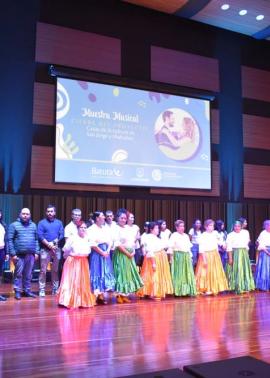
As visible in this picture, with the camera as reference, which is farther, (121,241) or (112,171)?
(112,171)

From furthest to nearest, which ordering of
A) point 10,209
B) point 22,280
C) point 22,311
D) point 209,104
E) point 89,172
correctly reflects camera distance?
point 209,104
point 89,172
point 10,209
point 22,280
point 22,311

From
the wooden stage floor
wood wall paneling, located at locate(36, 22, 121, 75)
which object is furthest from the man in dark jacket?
wood wall paneling, located at locate(36, 22, 121, 75)

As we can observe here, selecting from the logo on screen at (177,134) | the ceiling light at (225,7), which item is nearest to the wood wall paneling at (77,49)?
the logo on screen at (177,134)

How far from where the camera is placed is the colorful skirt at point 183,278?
20.2ft

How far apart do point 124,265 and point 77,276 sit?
715 millimetres

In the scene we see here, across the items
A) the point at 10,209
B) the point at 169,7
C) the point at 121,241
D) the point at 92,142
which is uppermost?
the point at 169,7

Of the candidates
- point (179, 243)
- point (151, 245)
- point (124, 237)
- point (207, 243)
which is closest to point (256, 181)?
point (207, 243)

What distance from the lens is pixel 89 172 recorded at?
8148 millimetres

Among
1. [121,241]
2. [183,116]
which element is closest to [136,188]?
[183,116]

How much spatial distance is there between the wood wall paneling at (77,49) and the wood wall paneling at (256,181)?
156 inches

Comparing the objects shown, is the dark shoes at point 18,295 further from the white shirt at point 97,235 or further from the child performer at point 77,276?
the white shirt at point 97,235

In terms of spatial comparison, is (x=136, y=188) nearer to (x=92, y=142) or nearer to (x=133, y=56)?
(x=92, y=142)

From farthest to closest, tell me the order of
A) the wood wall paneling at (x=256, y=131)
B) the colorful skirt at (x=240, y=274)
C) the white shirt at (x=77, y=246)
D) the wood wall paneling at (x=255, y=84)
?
the wood wall paneling at (x=255, y=84)
the wood wall paneling at (x=256, y=131)
the colorful skirt at (x=240, y=274)
the white shirt at (x=77, y=246)

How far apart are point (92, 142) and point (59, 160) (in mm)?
772
